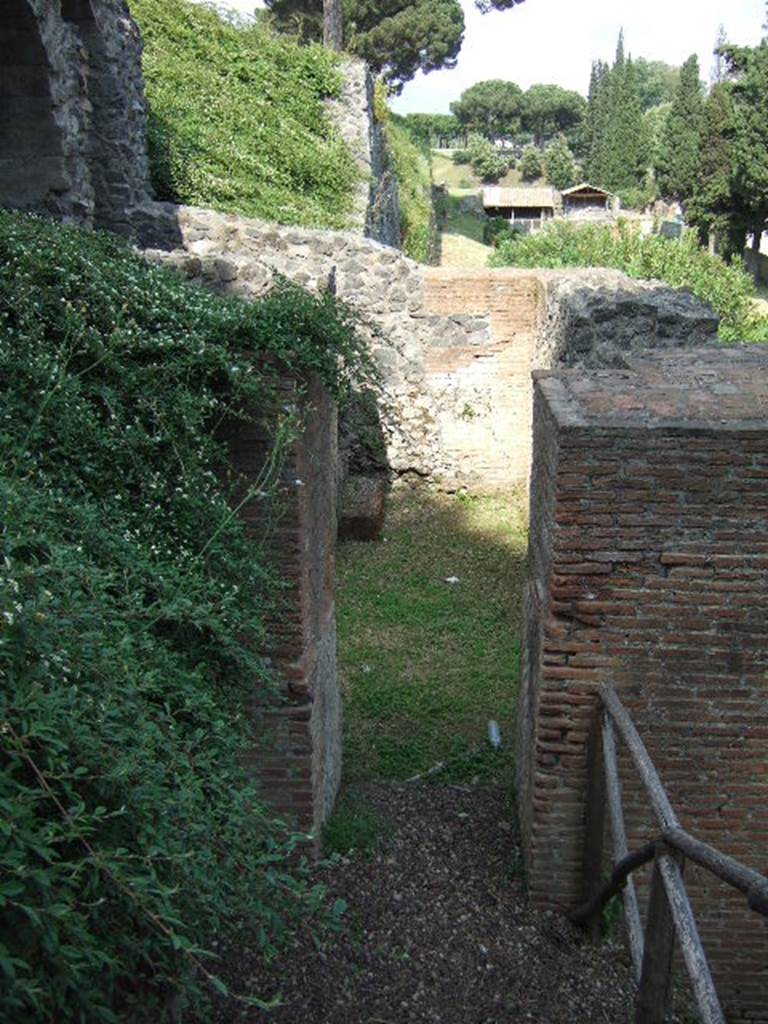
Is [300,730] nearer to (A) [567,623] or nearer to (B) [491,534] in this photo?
(A) [567,623]

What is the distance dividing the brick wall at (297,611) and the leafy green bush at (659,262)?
383 inches

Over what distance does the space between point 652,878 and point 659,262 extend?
39.4 feet

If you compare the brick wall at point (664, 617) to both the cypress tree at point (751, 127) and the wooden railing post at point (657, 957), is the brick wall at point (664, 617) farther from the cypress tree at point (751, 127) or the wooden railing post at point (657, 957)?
the cypress tree at point (751, 127)

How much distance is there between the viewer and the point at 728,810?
3873 millimetres

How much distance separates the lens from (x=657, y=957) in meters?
2.93

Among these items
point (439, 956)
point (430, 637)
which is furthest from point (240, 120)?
point (439, 956)

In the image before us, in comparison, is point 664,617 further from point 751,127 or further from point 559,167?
point 559,167

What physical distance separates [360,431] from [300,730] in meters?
5.95

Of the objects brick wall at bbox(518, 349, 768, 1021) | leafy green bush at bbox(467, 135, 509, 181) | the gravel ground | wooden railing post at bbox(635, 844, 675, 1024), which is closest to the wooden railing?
wooden railing post at bbox(635, 844, 675, 1024)

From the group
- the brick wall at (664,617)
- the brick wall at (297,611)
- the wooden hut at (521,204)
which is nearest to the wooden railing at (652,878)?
the brick wall at (664,617)

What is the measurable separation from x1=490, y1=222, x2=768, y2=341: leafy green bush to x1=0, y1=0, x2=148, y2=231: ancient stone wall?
22.7 feet

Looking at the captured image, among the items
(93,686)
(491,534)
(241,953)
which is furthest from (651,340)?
(93,686)

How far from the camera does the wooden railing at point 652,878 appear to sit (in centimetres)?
237

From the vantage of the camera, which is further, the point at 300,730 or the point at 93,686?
the point at 300,730
